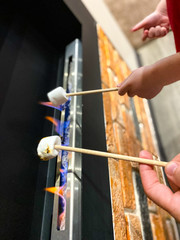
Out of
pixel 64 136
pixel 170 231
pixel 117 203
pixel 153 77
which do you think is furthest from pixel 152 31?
pixel 170 231

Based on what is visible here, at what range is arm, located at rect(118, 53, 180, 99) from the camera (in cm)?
A: 45

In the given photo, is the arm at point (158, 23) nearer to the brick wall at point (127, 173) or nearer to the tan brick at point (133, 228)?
the brick wall at point (127, 173)

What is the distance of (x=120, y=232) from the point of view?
53cm

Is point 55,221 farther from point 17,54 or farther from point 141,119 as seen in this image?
point 141,119

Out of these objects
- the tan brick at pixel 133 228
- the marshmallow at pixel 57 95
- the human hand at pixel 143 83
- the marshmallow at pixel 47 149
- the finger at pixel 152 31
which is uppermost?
the finger at pixel 152 31

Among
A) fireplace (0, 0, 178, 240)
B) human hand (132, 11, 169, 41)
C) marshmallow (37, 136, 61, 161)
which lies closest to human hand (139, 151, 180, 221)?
fireplace (0, 0, 178, 240)

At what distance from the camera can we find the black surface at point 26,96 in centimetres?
52

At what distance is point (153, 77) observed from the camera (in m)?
0.46

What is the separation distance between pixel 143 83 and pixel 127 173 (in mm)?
358

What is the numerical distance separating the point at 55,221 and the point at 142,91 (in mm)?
410

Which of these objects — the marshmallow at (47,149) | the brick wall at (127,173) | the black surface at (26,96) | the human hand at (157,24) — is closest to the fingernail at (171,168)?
the brick wall at (127,173)

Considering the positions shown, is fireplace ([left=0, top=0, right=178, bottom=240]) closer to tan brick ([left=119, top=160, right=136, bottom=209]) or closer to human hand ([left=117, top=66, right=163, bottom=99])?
tan brick ([left=119, top=160, right=136, bottom=209])

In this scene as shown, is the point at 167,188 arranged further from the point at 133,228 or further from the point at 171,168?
the point at 133,228

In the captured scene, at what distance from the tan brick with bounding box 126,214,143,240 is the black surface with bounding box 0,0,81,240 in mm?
261
